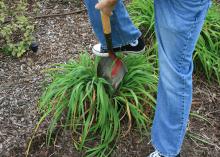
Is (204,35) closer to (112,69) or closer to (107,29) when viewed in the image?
(112,69)

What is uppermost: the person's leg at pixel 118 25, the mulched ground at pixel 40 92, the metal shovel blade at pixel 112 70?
the person's leg at pixel 118 25

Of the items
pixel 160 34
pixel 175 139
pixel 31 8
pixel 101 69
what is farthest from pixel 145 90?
pixel 31 8

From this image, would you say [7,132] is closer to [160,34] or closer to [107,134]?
[107,134]

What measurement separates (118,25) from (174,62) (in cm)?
60

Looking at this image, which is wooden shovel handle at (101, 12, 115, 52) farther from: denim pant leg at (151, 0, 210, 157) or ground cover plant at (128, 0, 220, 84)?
ground cover plant at (128, 0, 220, 84)

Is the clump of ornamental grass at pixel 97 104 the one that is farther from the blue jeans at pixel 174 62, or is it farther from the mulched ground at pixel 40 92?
the blue jeans at pixel 174 62

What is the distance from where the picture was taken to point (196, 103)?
3.05m

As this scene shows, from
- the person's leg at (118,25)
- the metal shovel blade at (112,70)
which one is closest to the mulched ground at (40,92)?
the metal shovel blade at (112,70)

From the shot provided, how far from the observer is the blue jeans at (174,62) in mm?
1923

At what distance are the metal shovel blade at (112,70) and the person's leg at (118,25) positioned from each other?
154 mm

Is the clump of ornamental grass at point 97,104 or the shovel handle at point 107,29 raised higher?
the shovel handle at point 107,29

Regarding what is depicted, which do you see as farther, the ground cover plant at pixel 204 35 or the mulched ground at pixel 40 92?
the ground cover plant at pixel 204 35

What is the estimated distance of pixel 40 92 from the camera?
3098 millimetres

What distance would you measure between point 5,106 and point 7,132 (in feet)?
0.80
